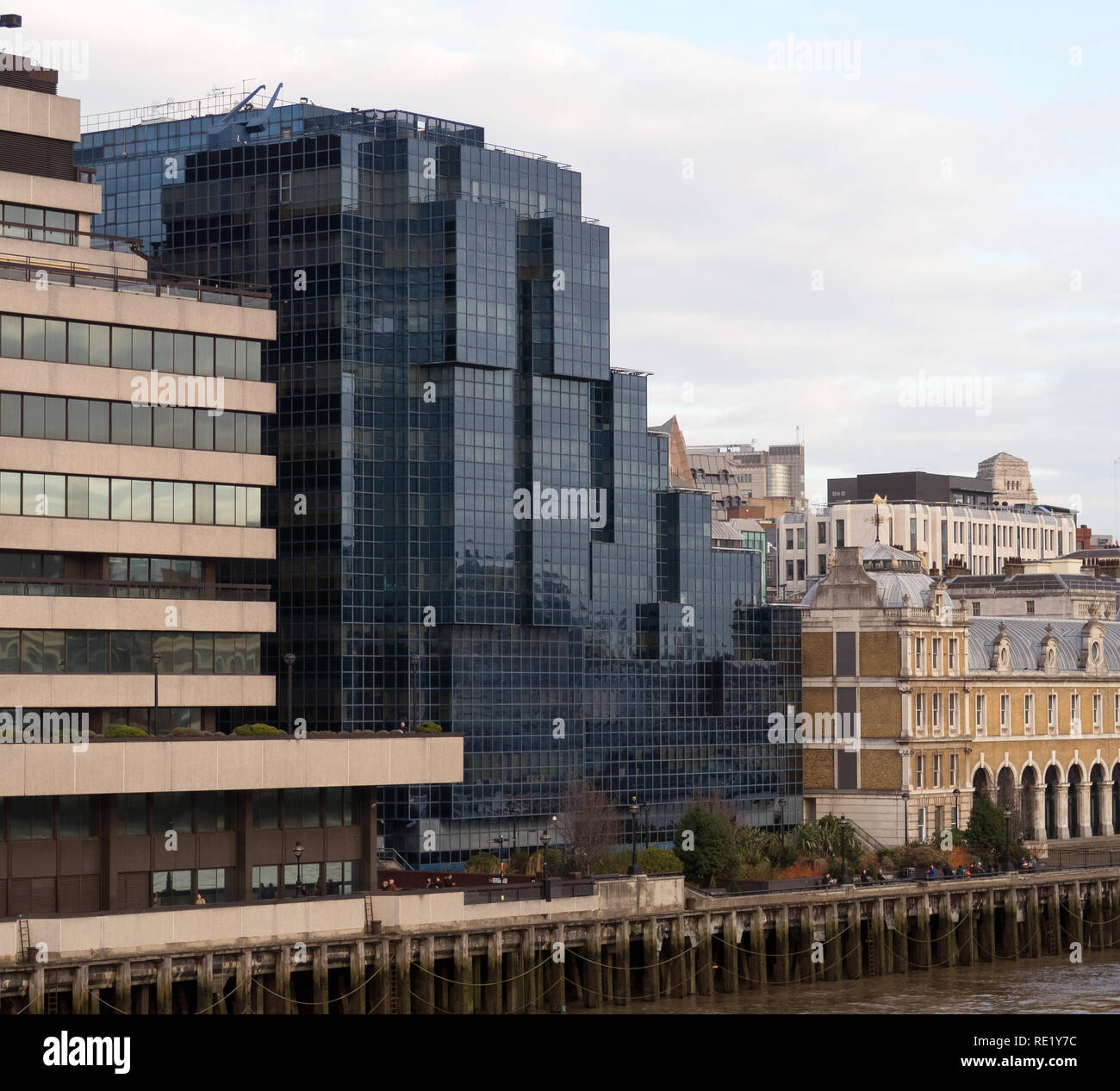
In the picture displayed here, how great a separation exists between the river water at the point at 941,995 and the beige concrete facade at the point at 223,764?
13.2 meters

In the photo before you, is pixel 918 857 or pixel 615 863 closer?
pixel 615 863

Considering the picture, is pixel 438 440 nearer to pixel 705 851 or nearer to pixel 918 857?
pixel 705 851

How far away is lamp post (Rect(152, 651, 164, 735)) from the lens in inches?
3576

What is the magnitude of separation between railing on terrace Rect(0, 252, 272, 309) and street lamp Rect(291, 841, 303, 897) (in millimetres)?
23403

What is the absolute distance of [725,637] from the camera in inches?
5984

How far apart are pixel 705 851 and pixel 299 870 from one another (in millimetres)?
26059

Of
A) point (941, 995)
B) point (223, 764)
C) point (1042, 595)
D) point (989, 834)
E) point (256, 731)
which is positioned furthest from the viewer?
point (1042, 595)

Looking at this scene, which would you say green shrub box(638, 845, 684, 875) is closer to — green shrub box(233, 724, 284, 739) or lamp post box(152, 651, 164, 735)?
green shrub box(233, 724, 284, 739)

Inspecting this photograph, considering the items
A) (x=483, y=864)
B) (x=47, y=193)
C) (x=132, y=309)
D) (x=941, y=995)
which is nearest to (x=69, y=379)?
(x=132, y=309)

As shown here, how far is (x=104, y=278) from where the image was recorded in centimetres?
9850
